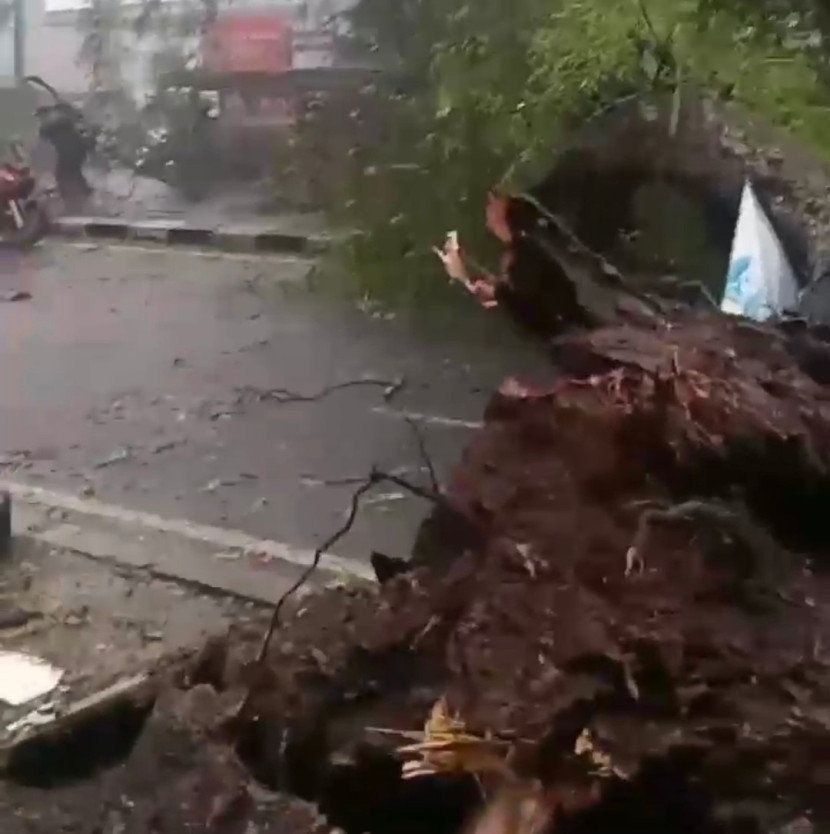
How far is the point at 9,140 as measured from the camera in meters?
1.06

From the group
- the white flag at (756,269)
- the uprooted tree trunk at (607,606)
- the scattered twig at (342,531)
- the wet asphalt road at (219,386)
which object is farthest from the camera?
the wet asphalt road at (219,386)

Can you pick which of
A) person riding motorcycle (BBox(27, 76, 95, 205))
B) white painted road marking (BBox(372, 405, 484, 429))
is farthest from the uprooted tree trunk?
person riding motorcycle (BBox(27, 76, 95, 205))

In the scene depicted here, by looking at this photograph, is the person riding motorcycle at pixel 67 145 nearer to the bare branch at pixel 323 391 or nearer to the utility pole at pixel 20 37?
the utility pole at pixel 20 37

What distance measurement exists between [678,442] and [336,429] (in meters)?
0.42

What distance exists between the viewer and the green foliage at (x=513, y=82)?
0.87 m

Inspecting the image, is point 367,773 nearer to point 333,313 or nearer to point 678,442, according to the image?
point 678,442

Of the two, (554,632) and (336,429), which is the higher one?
(554,632)

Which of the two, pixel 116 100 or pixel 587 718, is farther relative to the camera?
pixel 116 100

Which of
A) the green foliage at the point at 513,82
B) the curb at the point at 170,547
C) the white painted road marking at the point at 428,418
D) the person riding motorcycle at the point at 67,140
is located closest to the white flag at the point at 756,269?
the green foliage at the point at 513,82

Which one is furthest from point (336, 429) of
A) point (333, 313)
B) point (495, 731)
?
point (495, 731)

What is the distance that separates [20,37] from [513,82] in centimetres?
43

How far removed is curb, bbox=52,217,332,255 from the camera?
968 mm

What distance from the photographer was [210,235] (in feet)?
3.22

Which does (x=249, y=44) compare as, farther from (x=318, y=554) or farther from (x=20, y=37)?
(x=318, y=554)
